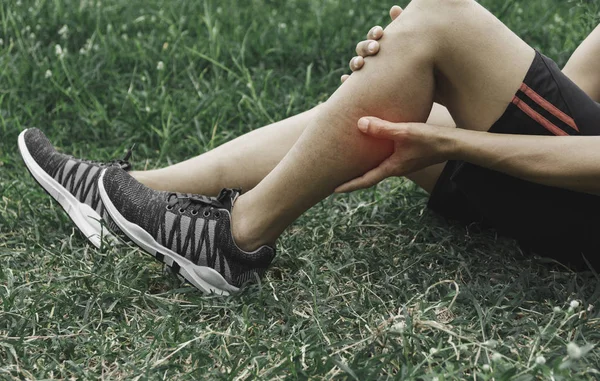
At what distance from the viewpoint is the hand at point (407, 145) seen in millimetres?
1906

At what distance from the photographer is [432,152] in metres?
1.95

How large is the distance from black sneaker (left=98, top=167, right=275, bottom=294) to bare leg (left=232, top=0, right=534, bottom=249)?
26 cm

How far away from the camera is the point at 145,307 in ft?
7.06

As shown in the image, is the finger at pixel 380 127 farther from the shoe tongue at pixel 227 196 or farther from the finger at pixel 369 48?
the shoe tongue at pixel 227 196

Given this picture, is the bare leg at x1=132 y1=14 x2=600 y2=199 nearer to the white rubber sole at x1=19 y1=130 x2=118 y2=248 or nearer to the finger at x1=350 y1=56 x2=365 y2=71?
the white rubber sole at x1=19 y1=130 x2=118 y2=248

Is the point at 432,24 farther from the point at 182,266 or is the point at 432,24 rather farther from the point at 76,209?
the point at 76,209

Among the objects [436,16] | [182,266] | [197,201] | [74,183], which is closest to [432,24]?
[436,16]

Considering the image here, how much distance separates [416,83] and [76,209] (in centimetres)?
114

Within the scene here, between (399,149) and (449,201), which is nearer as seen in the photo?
(399,149)

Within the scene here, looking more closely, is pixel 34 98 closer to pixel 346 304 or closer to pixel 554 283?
pixel 346 304

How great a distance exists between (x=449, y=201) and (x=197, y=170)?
0.78 metres

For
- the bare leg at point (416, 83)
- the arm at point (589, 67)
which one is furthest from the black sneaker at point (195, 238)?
the arm at point (589, 67)

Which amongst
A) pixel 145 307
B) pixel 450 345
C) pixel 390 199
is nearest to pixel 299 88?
→ pixel 390 199

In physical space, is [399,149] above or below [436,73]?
below
